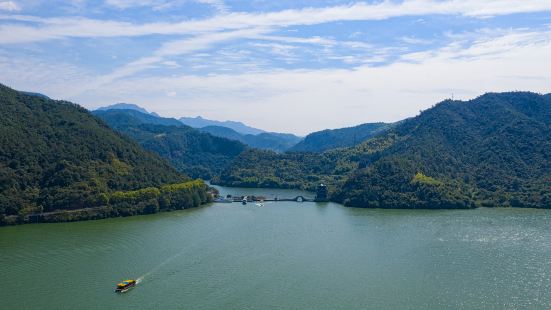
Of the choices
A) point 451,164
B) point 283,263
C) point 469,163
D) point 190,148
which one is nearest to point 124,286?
point 283,263

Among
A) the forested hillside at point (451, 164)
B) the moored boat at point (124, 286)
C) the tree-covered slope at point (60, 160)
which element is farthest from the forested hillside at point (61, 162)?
the forested hillside at point (451, 164)

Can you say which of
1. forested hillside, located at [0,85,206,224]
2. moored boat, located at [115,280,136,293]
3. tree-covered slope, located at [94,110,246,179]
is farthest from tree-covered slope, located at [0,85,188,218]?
tree-covered slope, located at [94,110,246,179]

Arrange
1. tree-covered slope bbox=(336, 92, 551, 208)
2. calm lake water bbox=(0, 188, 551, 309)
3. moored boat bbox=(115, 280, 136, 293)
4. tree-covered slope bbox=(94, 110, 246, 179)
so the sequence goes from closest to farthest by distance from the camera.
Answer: calm lake water bbox=(0, 188, 551, 309) < moored boat bbox=(115, 280, 136, 293) < tree-covered slope bbox=(336, 92, 551, 208) < tree-covered slope bbox=(94, 110, 246, 179)

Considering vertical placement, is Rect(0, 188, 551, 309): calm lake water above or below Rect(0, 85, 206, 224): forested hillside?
below

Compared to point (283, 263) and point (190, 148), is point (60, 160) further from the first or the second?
point (190, 148)

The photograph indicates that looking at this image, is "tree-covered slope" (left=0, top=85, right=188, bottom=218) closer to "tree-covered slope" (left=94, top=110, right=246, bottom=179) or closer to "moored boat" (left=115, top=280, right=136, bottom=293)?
"moored boat" (left=115, top=280, right=136, bottom=293)

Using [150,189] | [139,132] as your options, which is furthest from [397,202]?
[139,132]
